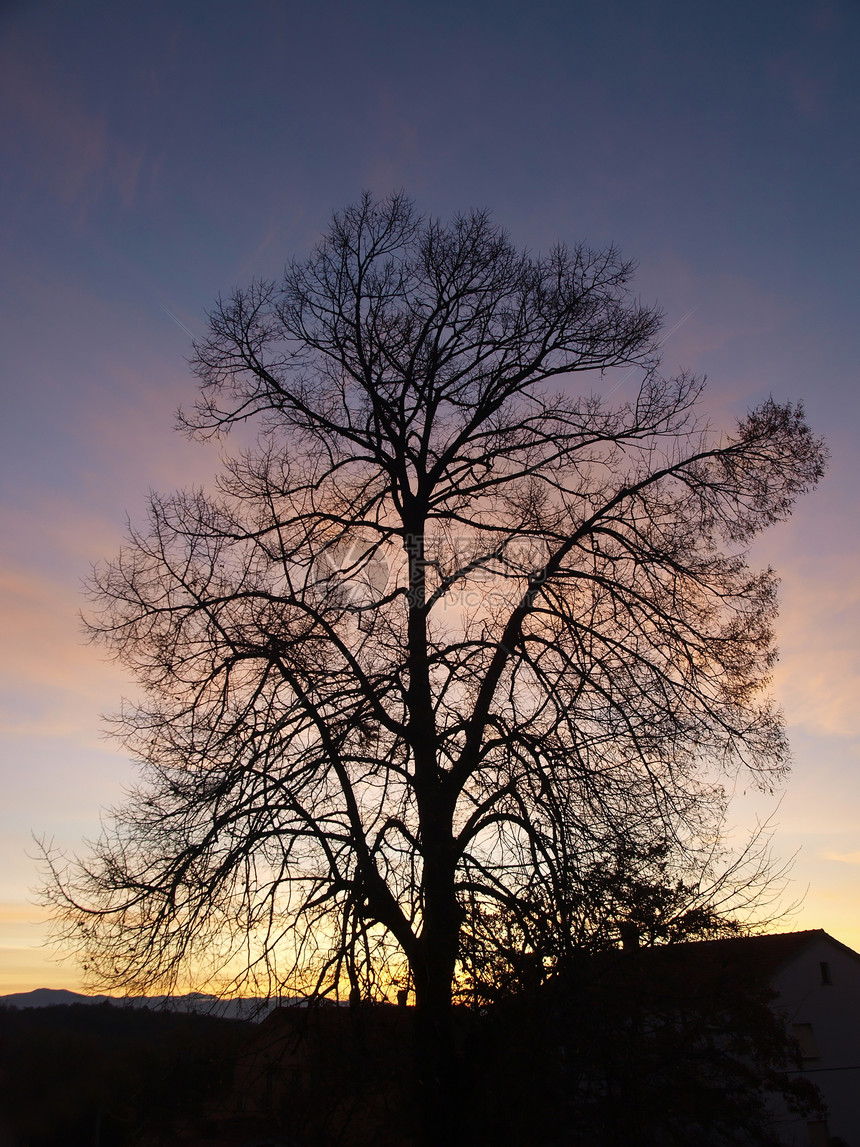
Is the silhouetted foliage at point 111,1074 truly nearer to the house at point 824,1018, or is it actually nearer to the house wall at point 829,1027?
the house at point 824,1018

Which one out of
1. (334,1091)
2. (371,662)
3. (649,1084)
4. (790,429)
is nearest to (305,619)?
(371,662)

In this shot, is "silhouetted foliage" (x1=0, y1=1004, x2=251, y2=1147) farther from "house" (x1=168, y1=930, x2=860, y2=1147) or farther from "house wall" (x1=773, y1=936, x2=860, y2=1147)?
"house wall" (x1=773, y1=936, x2=860, y2=1147)

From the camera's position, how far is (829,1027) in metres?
25.4

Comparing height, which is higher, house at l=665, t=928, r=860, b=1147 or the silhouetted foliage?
house at l=665, t=928, r=860, b=1147

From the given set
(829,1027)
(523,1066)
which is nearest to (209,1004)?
(523,1066)

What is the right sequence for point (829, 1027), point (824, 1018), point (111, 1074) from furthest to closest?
1. point (824, 1018)
2. point (829, 1027)
3. point (111, 1074)

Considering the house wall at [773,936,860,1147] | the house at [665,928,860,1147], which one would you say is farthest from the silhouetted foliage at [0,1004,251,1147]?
the house wall at [773,936,860,1147]

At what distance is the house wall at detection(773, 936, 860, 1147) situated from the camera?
23328mm

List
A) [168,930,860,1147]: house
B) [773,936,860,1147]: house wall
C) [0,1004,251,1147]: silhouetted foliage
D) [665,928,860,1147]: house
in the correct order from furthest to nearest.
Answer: [773,936,860,1147]: house wall < [665,928,860,1147]: house < [0,1004,251,1147]: silhouetted foliage < [168,930,860,1147]: house

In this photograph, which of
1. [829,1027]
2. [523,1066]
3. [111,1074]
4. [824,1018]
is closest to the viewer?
[523,1066]

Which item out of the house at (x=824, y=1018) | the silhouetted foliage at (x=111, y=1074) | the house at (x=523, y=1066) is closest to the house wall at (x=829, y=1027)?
the house at (x=824, y=1018)

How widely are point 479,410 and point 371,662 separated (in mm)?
3465

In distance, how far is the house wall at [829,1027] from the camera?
2333cm

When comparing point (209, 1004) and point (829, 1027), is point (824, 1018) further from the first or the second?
point (209, 1004)
